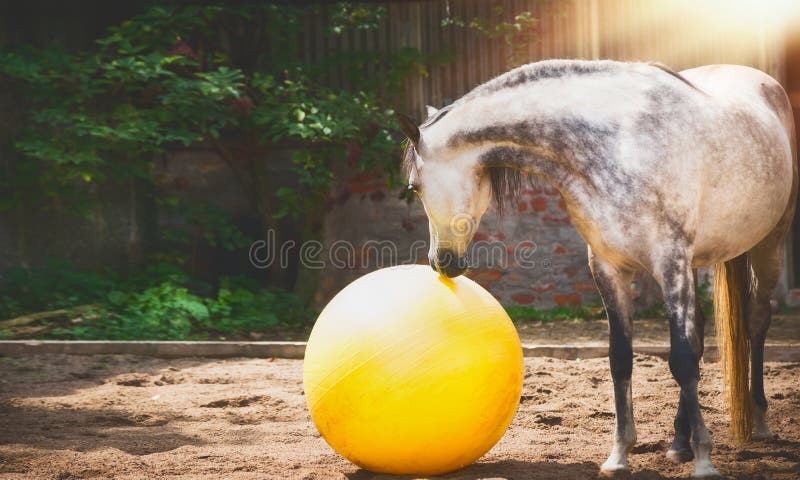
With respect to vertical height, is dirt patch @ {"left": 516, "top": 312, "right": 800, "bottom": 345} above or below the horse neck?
below

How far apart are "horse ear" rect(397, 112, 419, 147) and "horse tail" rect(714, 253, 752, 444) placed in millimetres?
→ 1838

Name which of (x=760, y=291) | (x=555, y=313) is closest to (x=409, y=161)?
(x=760, y=291)

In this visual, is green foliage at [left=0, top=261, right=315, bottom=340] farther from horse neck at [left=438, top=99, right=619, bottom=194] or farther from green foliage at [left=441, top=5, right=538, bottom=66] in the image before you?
horse neck at [left=438, top=99, right=619, bottom=194]

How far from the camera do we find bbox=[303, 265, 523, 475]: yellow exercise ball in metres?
3.43

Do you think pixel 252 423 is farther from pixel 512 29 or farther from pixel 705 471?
pixel 512 29

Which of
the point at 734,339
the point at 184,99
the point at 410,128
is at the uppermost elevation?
the point at 184,99

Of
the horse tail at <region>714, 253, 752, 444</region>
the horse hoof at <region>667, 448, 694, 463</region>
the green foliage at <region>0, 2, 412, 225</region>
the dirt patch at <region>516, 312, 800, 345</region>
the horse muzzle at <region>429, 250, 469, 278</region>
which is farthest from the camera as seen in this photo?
the green foliage at <region>0, 2, 412, 225</region>

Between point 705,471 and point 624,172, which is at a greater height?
point 624,172

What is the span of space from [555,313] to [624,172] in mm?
5533

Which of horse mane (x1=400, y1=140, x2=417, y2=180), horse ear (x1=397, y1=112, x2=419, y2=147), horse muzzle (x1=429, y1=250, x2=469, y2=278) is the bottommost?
horse muzzle (x1=429, y1=250, x2=469, y2=278)

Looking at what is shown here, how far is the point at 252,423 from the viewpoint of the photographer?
4871 mm

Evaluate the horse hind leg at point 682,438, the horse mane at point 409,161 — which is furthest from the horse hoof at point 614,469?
the horse mane at point 409,161

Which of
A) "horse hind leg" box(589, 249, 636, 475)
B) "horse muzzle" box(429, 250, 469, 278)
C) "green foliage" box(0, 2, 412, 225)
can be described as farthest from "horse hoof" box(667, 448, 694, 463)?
"green foliage" box(0, 2, 412, 225)

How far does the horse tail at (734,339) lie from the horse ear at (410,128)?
6.03 feet
